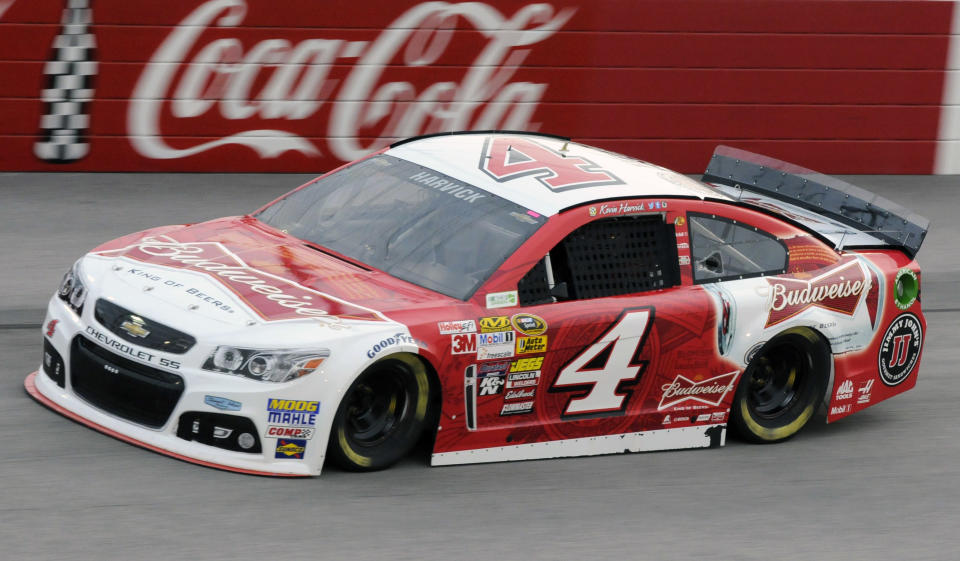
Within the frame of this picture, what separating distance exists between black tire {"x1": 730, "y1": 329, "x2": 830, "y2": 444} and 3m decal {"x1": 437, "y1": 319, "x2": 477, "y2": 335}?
1739mm

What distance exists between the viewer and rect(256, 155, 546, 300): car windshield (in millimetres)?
6145

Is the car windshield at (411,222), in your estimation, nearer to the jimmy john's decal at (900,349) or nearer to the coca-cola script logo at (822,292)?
the coca-cola script logo at (822,292)

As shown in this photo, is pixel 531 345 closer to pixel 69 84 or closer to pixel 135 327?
pixel 135 327

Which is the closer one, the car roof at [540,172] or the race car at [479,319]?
the race car at [479,319]

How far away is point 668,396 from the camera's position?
6535mm

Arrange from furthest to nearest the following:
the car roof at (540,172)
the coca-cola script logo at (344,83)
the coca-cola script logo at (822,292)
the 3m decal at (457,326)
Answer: the coca-cola script logo at (344,83), the coca-cola script logo at (822,292), the car roof at (540,172), the 3m decal at (457,326)

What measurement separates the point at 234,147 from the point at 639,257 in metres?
5.97

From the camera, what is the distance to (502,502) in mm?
5707

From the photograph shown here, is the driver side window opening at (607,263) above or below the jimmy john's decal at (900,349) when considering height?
above

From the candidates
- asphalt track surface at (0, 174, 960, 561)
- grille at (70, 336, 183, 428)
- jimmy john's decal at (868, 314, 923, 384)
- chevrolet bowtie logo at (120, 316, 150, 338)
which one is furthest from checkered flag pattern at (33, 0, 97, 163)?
jimmy john's decal at (868, 314, 923, 384)

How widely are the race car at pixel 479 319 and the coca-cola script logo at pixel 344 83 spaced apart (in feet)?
14.8

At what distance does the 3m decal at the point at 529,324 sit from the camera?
5961mm

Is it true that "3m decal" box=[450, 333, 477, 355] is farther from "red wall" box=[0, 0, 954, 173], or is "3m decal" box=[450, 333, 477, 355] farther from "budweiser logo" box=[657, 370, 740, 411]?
"red wall" box=[0, 0, 954, 173]

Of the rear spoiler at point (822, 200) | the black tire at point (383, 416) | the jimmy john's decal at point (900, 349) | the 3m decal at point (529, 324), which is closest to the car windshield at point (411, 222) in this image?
the 3m decal at point (529, 324)
